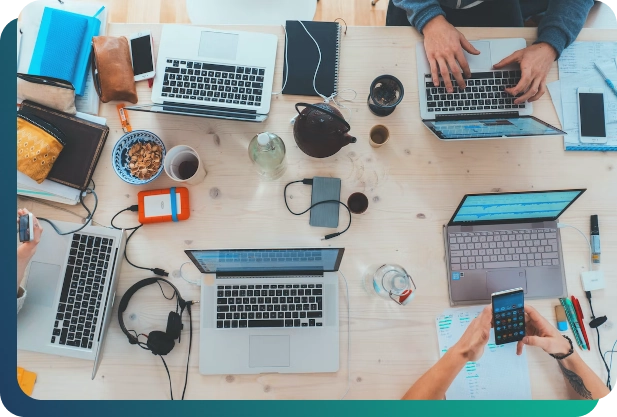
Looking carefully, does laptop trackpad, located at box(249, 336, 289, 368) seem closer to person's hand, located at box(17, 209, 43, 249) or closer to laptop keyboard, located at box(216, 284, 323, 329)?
laptop keyboard, located at box(216, 284, 323, 329)

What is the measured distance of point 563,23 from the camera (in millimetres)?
1206

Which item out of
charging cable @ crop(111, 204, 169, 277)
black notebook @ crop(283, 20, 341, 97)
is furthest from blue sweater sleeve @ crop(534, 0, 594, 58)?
charging cable @ crop(111, 204, 169, 277)

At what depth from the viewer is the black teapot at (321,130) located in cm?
Result: 105

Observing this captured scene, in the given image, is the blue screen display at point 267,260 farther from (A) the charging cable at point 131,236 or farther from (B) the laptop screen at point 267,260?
(A) the charging cable at point 131,236

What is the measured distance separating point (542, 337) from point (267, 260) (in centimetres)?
76

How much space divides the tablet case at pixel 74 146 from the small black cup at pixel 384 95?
79 cm

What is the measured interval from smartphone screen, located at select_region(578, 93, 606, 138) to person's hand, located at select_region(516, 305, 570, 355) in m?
0.57

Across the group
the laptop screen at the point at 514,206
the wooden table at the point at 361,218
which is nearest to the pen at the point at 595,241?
the wooden table at the point at 361,218

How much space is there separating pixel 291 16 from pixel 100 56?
71 cm

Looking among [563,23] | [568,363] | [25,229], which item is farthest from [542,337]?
[25,229]

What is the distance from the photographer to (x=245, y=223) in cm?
119

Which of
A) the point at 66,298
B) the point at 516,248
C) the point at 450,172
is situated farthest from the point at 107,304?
the point at 516,248

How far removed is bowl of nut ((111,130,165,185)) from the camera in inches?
45.2
